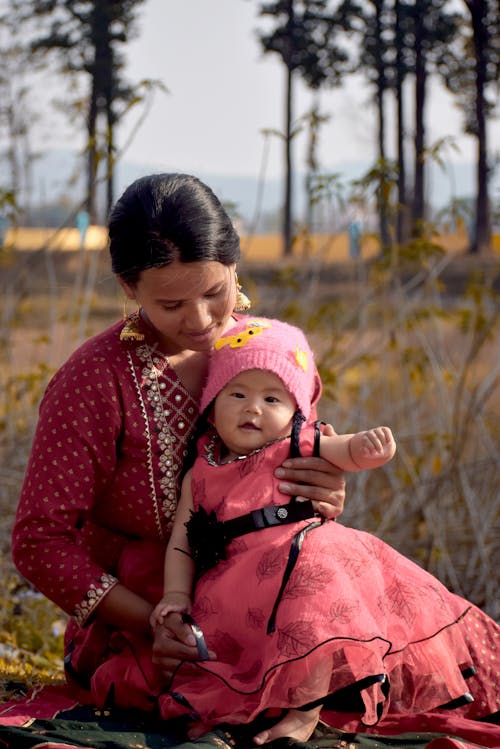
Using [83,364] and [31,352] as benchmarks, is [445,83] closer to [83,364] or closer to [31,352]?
[31,352]

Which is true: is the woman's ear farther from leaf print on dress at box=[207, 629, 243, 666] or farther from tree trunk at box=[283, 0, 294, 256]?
tree trunk at box=[283, 0, 294, 256]

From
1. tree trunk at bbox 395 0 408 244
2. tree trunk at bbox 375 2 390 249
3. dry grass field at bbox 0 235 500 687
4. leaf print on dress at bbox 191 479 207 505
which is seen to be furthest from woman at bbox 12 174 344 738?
tree trunk at bbox 395 0 408 244

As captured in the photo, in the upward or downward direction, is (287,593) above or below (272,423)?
below

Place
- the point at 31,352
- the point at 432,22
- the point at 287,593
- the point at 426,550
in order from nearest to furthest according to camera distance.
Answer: the point at 287,593 → the point at 426,550 → the point at 432,22 → the point at 31,352

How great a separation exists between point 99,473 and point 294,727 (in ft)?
2.48

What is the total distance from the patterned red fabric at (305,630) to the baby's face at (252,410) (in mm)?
41

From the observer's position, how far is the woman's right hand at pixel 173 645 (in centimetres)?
210

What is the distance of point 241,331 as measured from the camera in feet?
7.68

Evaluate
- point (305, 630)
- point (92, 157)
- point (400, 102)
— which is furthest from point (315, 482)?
point (400, 102)

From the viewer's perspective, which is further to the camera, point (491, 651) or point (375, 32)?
point (375, 32)

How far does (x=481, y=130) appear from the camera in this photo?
15.1 ft

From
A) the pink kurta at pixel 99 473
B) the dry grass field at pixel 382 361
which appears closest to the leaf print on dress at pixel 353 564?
the pink kurta at pixel 99 473

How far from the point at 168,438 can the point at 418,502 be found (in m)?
2.09

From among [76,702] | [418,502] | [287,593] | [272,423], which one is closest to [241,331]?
[272,423]
